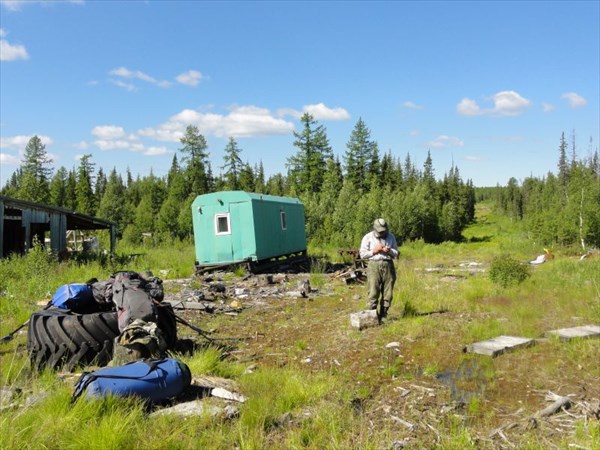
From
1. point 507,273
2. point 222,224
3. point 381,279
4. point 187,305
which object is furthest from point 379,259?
point 222,224

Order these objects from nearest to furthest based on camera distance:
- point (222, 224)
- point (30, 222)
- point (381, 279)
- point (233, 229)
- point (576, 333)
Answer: point (576, 333), point (381, 279), point (233, 229), point (222, 224), point (30, 222)

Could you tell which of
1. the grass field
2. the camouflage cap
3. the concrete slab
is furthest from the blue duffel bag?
the concrete slab

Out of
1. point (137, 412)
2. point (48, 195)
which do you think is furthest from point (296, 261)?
point (48, 195)

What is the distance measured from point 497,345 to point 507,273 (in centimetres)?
644

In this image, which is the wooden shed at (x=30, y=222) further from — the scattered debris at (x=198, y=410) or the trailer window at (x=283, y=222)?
the scattered debris at (x=198, y=410)

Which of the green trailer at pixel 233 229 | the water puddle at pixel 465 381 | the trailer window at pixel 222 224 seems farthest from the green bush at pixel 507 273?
the trailer window at pixel 222 224

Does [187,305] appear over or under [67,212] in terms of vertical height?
under

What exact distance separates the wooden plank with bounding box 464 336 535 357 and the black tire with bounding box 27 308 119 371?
5.04 meters

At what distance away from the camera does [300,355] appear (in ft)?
22.5

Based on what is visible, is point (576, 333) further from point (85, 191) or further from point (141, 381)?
point (85, 191)

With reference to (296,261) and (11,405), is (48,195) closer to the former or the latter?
(296,261)

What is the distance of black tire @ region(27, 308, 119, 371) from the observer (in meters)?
5.61

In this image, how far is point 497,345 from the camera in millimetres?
6945

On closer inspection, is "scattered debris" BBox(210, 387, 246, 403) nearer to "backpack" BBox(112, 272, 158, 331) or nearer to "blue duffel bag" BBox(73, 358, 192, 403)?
"blue duffel bag" BBox(73, 358, 192, 403)
